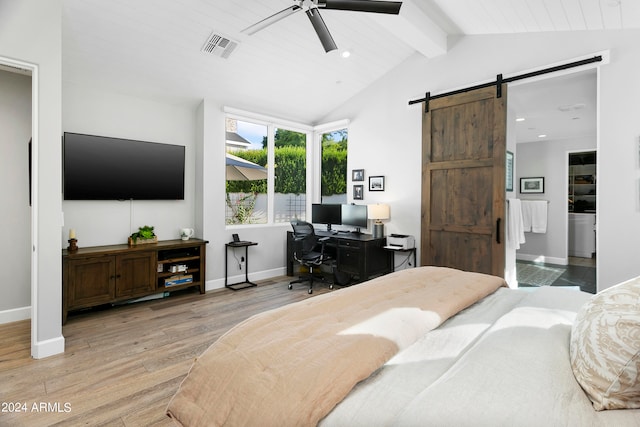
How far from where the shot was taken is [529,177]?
22.3ft

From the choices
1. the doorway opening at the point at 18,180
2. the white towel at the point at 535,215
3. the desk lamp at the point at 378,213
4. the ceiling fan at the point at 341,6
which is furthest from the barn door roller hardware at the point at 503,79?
the doorway opening at the point at 18,180

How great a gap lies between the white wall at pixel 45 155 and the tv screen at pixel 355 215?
350cm

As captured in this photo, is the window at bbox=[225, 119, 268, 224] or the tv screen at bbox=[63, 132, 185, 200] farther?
the window at bbox=[225, 119, 268, 224]

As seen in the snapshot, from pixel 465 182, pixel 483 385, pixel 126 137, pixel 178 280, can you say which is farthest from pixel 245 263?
pixel 483 385

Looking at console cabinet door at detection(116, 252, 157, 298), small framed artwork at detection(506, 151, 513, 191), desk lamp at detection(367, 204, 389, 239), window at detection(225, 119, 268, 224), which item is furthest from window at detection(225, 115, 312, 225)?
small framed artwork at detection(506, 151, 513, 191)

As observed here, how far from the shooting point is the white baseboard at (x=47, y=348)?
2604 millimetres

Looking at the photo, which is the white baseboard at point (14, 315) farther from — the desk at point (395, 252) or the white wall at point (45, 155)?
the desk at point (395, 252)

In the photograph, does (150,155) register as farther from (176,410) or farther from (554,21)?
(554,21)

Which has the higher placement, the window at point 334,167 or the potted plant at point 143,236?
the window at point 334,167

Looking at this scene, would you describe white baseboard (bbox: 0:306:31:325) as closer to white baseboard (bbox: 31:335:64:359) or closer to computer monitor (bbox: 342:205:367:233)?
white baseboard (bbox: 31:335:64:359)

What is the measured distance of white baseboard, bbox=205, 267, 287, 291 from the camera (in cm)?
466

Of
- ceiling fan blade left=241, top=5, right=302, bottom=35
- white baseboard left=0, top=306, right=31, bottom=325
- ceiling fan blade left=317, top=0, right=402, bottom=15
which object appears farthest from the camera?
white baseboard left=0, top=306, right=31, bottom=325

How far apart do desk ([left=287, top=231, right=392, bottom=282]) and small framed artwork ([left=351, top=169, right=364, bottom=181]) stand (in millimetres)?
911

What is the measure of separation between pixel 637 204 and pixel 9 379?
5146 mm
